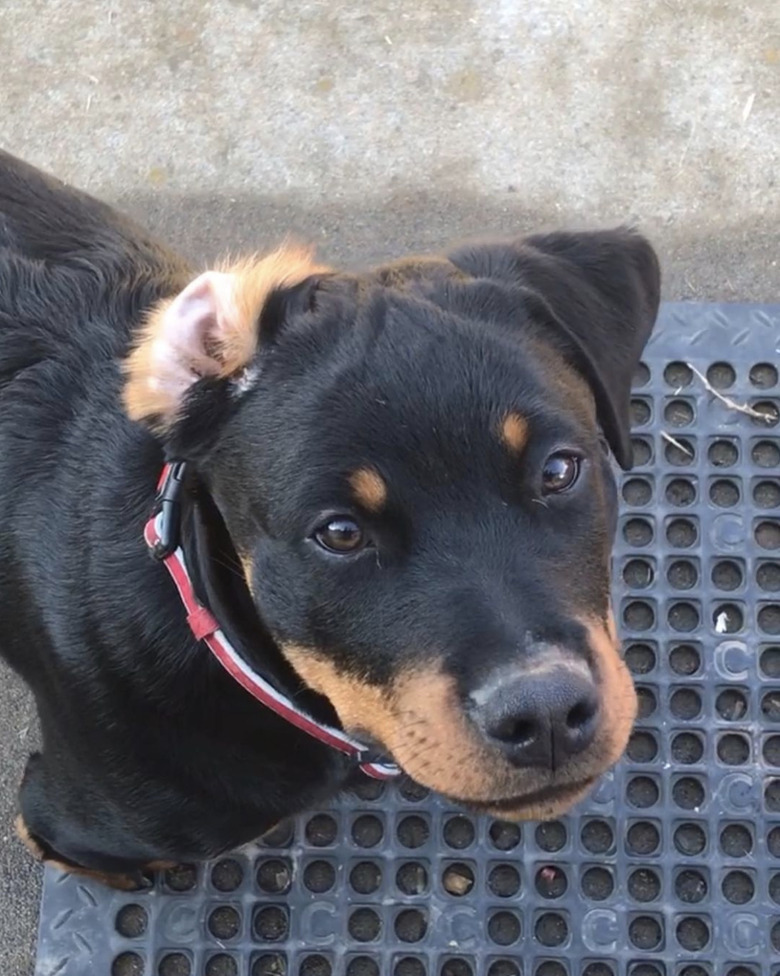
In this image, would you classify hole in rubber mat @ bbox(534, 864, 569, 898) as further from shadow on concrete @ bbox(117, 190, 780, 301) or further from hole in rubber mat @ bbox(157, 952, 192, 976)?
shadow on concrete @ bbox(117, 190, 780, 301)

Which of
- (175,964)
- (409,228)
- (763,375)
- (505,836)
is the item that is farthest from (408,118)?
(175,964)

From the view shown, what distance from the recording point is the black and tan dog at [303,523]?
1567 mm

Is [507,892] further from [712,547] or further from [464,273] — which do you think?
[464,273]

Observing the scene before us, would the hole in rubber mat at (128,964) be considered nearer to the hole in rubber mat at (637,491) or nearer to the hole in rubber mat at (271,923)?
the hole in rubber mat at (271,923)

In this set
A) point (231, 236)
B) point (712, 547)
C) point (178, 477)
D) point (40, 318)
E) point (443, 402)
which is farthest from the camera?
point (231, 236)

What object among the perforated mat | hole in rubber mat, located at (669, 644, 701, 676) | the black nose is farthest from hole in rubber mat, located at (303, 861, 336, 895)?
the black nose

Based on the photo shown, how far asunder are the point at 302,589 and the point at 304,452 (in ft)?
0.69

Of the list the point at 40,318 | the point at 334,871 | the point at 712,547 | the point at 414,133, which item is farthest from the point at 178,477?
the point at 414,133

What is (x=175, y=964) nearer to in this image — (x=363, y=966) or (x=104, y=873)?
(x=104, y=873)

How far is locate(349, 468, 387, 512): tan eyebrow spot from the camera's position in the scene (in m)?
1.57

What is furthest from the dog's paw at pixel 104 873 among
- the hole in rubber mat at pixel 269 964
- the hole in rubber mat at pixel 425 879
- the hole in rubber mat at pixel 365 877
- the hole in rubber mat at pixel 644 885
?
the hole in rubber mat at pixel 644 885

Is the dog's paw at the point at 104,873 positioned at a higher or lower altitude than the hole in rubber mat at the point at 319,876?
higher

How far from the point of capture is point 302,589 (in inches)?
65.6

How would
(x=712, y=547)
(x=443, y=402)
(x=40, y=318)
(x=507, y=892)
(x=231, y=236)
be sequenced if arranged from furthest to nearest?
(x=231, y=236) → (x=712, y=547) → (x=507, y=892) → (x=40, y=318) → (x=443, y=402)
